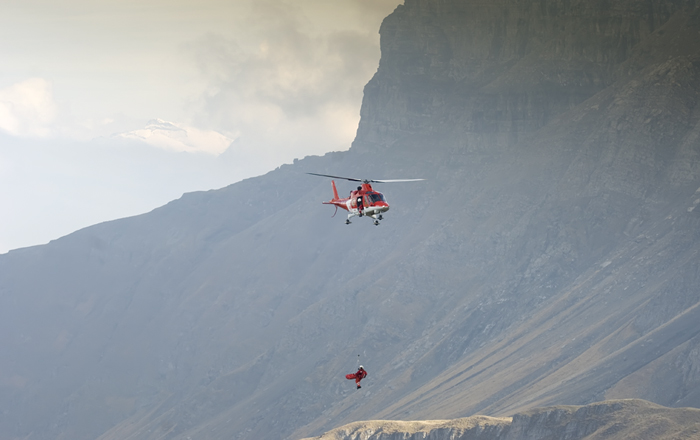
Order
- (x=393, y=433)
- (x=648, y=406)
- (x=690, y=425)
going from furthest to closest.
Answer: (x=393, y=433)
(x=648, y=406)
(x=690, y=425)

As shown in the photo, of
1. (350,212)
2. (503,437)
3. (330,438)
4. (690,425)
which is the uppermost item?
(350,212)

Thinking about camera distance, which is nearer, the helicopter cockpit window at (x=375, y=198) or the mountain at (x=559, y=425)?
the helicopter cockpit window at (x=375, y=198)

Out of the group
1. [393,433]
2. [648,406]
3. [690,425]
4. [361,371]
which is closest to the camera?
[361,371]

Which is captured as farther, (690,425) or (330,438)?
(330,438)

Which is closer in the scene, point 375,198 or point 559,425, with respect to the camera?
point 375,198

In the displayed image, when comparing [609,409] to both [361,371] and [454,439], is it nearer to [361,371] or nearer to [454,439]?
[454,439]

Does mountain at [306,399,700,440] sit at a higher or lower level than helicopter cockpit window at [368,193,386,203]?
lower

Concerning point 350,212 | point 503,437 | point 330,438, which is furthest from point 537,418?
point 350,212

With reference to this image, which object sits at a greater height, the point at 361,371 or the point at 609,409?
the point at 361,371

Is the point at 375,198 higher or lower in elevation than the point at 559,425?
higher

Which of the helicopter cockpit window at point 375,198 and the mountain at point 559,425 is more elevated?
the helicopter cockpit window at point 375,198

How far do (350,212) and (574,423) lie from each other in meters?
52.9

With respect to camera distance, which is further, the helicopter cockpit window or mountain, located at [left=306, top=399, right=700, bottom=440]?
mountain, located at [left=306, top=399, right=700, bottom=440]

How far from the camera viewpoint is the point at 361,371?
407ft
